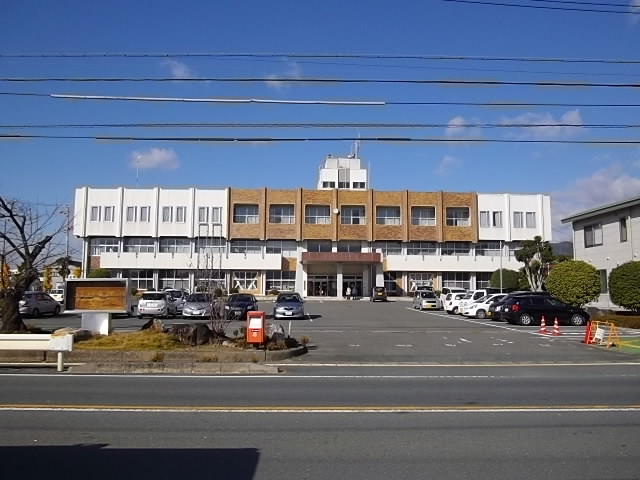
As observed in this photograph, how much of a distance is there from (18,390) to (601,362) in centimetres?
1455

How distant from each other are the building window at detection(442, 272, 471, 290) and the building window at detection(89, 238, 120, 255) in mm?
39765

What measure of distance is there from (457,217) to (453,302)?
34.9 meters

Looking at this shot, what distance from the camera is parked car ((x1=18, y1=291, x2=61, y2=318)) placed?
115 feet

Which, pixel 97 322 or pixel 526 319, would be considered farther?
pixel 526 319

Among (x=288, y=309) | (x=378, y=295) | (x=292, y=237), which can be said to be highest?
(x=292, y=237)

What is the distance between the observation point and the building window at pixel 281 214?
7369 centimetres

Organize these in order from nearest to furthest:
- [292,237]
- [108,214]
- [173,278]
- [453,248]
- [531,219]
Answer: [173,278] → [292,237] → [108,214] → [453,248] → [531,219]

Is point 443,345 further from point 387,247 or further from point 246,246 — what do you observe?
point 246,246

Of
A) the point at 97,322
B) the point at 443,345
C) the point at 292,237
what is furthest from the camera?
the point at 292,237

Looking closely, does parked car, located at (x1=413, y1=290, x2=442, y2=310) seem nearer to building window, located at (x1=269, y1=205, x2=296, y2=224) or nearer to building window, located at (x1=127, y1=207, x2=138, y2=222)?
building window, located at (x1=269, y1=205, x2=296, y2=224)

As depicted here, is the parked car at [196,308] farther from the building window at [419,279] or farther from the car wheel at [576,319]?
the building window at [419,279]

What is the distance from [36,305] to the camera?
35375 millimetres

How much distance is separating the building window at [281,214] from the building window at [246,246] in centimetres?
332

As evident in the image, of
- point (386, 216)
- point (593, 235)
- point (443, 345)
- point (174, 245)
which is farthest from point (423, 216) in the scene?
point (443, 345)
